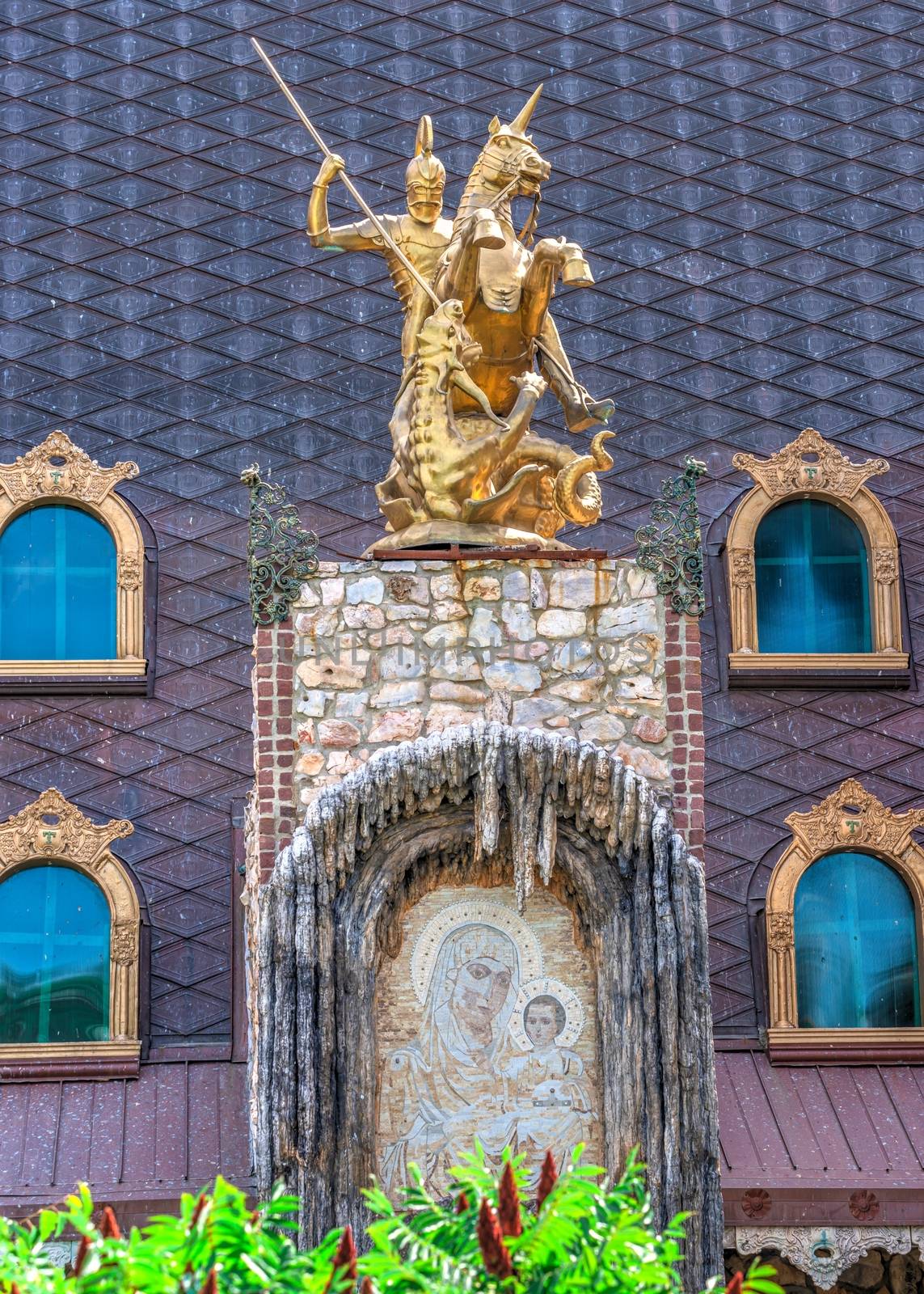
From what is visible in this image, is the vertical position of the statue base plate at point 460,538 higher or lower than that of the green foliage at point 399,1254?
higher

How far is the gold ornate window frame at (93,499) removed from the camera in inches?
757

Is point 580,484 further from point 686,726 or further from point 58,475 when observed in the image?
point 58,475

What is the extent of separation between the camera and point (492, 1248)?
881 centimetres

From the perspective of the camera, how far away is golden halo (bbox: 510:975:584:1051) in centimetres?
1455

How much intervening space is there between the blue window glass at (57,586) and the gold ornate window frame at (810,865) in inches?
225

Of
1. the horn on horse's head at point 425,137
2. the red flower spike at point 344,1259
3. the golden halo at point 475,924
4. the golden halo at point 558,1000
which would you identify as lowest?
the red flower spike at point 344,1259

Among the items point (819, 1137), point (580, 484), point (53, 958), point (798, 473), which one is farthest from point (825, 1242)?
point (798, 473)

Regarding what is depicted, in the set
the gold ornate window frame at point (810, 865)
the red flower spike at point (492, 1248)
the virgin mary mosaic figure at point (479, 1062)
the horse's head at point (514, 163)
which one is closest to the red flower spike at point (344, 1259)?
the red flower spike at point (492, 1248)

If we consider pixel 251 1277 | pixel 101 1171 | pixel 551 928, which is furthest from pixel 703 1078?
pixel 251 1277

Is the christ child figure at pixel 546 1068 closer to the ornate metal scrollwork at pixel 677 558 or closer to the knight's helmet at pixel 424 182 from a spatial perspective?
the ornate metal scrollwork at pixel 677 558

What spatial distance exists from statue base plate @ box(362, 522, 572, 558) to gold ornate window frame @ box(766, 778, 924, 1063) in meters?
4.80

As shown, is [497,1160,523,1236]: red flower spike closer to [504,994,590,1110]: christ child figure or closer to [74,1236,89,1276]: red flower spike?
[74,1236,89,1276]: red flower spike

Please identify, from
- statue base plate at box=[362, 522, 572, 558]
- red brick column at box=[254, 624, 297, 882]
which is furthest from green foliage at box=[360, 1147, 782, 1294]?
statue base plate at box=[362, 522, 572, 558]

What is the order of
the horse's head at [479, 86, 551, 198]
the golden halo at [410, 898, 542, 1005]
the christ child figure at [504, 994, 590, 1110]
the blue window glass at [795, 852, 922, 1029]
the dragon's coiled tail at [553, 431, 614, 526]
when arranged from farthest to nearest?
the blue window glass at [795, 852, 922, 1029], the horse's head at [479, 86, 551, 198], the dragon's coiled tail at [553, 431, 614, 526], the golden halo at [410, 898, 542, 1005], the christ child figure at [504, 994, 590, 1110]
